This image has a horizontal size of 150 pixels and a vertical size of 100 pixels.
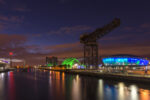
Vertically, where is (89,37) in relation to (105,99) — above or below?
above

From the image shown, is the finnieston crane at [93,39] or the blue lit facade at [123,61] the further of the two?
the blue lit facade at [123,61]

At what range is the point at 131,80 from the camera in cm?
2895

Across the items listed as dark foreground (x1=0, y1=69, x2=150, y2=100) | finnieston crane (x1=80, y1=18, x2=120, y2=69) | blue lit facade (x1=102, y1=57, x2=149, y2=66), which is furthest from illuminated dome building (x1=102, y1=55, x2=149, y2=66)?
dark foreground (x1=0, y1=69, x2=150, y2=100)

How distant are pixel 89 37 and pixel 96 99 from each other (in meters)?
46.4

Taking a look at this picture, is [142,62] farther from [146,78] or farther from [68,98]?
[68,98]

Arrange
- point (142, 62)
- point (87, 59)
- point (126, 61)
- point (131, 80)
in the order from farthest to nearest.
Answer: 1. point (142, 62)
2. point (126, 61)
3. point (87, 59)
4. point (131, 80)

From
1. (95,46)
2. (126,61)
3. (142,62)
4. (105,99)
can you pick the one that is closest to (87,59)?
(95,46)

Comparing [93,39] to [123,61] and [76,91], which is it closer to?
[76,91]

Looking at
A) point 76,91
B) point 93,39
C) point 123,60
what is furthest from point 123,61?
point 76,91

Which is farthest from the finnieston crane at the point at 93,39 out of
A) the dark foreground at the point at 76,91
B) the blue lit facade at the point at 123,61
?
the blue lit facade at the point at 123,61

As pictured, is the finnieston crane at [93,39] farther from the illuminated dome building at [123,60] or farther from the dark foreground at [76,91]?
the illuminated dome building at [123,60]

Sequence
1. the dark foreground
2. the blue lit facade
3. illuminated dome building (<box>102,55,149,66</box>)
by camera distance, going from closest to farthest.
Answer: the dark foreground < the blue lit facade < illuminated dome building (<box>102,55,149,66</box>)

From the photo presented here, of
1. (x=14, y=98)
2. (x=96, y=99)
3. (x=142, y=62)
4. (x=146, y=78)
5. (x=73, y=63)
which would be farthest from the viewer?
(x=142, y=62)

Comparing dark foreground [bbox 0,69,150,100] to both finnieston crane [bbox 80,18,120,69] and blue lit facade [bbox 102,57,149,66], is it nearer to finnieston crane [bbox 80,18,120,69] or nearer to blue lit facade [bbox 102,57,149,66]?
finnieston crane [bbox 80,18,120,69]
